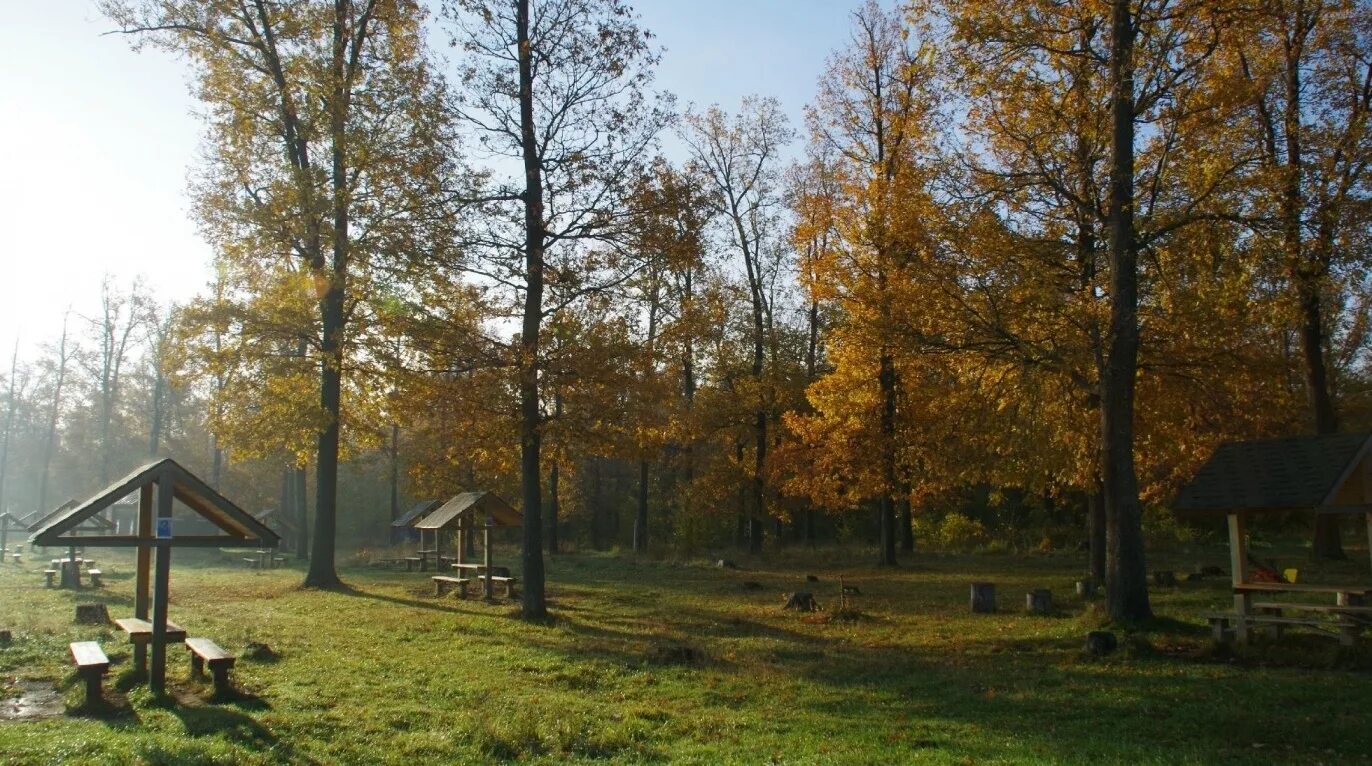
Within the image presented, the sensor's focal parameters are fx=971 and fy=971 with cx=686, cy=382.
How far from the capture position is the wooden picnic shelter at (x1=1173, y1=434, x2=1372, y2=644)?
10867 millimetres

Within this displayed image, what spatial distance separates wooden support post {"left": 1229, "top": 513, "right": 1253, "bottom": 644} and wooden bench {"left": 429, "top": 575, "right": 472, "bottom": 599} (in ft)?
45.9

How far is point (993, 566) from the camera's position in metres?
25.8

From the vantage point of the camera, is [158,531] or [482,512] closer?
[158,531]

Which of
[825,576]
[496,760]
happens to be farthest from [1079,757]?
[825,576]

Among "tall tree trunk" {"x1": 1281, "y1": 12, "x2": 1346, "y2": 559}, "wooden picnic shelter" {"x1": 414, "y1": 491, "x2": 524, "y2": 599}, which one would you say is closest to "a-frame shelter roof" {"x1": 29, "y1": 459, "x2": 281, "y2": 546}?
"wooden picnic shelter" {"x1": 414, "y1": 491, "x2": 524, "y2": 599}

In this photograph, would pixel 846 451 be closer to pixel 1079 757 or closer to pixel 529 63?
pixel 529 63

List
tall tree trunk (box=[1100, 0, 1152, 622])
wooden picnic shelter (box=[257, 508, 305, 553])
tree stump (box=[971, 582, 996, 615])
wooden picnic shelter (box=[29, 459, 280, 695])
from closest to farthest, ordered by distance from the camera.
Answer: wooden picnic shelter (box=[29, 459, 280, 695]) < tall tree trunk (box=[1100, 0, 1152, 622]) < tree stump (box=[971, 582, 996, 615]) < wooden picnic shelter (box=[257, 508, 305, 553])

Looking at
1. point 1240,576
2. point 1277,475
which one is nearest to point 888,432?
point 1277,475

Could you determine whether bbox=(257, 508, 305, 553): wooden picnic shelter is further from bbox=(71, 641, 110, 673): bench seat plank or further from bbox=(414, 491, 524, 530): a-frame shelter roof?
bbox=(71, 641, 110, 673): bench seat plank

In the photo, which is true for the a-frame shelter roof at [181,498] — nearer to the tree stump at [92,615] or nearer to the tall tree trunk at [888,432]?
the tree stump at [92,615]

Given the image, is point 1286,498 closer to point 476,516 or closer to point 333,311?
point 476,516

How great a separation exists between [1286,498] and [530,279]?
1096 cm

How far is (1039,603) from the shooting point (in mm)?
15406

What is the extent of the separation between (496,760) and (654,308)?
10728 millimetres
